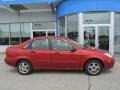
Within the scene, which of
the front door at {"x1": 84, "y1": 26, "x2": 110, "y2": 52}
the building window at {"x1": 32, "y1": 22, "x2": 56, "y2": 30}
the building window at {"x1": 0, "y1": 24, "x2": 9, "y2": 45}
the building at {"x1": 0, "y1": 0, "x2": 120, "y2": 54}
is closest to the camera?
the building at {"x1": 0, "y1": 0, "x2": 120, "y2": 54}

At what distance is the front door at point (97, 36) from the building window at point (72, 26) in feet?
2.82

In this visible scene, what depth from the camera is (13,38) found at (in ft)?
71.8

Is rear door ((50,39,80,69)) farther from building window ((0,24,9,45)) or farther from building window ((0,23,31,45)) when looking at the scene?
building window ((0,24,9,45))

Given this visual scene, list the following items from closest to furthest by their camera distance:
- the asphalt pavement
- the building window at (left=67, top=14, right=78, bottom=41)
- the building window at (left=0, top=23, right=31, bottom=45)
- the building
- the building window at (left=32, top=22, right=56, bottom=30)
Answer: the asphalt pavement, the building, the building window at (left=67, top=14, right=78, bottom=41), the building window at (left=32, top=22, right=56, bottom=30), the building window at (left=0, top=23, right=31, bottom=45)

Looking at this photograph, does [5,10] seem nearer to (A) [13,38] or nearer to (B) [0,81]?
(A) [13,38]

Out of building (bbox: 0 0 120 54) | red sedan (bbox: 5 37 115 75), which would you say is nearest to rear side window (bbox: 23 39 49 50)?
red sedan (bbox: 5 37 115 75)

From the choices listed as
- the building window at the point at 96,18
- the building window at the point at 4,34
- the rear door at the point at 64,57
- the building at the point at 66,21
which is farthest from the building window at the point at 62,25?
the rear door at the point at 64,57

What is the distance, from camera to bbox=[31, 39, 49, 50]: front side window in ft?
34.1

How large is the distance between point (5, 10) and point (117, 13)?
9.80 m

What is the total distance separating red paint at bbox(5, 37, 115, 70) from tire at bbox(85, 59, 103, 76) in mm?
151

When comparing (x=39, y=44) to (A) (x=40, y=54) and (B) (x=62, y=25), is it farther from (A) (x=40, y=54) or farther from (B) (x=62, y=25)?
(B) (x=62, y=25)

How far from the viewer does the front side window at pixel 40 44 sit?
10.4 metres

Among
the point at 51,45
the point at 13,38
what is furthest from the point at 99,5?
the point at 13,38

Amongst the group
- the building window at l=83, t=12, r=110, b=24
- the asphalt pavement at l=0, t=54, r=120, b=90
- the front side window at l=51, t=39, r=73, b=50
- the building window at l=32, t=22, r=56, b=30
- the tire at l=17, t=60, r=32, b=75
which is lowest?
the asphalt pavement at l=0, t=54, r=120, b=90
